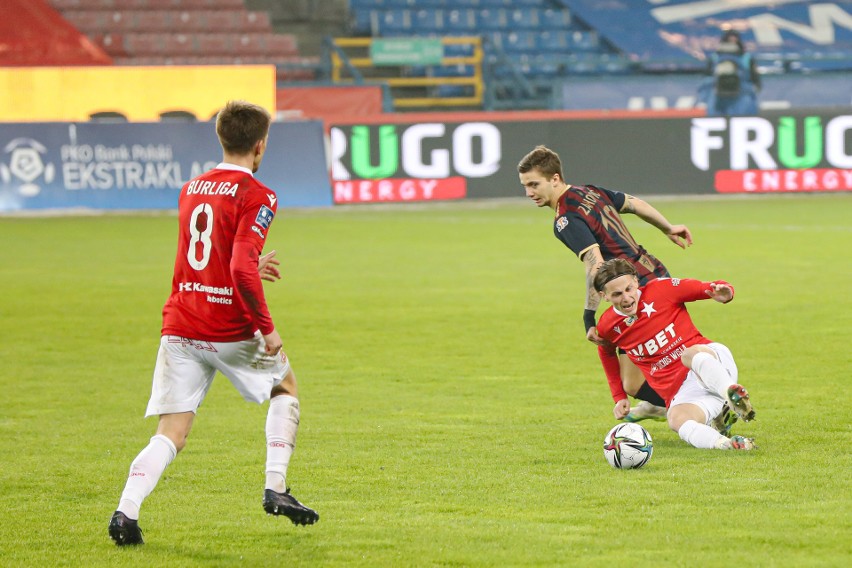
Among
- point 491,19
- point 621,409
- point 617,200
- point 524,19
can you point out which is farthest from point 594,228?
point 524,19

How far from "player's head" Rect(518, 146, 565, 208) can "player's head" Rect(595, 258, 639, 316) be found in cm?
67

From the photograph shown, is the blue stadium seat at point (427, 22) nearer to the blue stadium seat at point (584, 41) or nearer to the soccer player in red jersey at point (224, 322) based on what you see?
the blue stadium seat at point (584, 41)

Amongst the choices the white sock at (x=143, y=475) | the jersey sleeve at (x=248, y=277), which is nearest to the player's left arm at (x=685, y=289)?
the jersey sleeve at (x=248, y=277)

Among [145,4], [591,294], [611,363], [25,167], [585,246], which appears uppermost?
[145,4]

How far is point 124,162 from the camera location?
83.8 ft

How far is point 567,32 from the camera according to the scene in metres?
37.8

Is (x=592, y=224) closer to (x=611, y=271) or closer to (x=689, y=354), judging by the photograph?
(x=611, y=271)

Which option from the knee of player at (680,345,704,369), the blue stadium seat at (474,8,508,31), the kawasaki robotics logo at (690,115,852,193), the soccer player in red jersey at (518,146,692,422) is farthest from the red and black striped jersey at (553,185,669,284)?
the blue stadium seat at (474,8,508,31)

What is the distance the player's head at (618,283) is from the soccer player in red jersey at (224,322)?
2.06m

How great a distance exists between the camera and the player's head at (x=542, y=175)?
7.53 metres

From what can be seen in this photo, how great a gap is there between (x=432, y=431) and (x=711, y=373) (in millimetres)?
1774

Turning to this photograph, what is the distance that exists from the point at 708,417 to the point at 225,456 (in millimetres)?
2604

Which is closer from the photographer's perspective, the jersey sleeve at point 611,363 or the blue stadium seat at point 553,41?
the jersey sleeve at point 611,363

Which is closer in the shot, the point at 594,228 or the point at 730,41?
the point at 594,228
